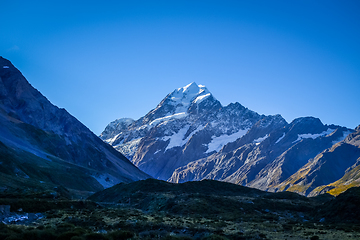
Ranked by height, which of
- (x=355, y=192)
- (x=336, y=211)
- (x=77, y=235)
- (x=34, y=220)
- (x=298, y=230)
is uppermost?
(x=355, y=192)

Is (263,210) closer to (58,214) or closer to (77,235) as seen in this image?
(58,214)

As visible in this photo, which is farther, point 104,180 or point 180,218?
point 104,180

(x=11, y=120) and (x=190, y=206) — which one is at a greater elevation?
(x=11, y=120)

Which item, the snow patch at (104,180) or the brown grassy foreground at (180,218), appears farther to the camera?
the snow patch at (104,180)

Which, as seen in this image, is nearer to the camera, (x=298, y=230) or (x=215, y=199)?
(x=298, y=230)

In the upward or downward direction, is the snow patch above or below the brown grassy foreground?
below

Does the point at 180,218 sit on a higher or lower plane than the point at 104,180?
higher

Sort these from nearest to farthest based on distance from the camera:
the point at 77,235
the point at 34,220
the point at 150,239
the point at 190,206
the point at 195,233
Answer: the point at 77,235
the point at 150,239
the point at 195,233
the point at 34,220
the point at 190,206

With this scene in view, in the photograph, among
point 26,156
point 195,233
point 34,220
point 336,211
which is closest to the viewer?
point 195,233

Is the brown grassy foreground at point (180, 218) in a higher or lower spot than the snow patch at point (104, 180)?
higher

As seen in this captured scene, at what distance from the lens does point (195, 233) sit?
38.2 metres

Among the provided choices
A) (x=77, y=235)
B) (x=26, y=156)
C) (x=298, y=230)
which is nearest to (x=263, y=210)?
(x=298, y=230)

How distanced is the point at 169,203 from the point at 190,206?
23.3 feet

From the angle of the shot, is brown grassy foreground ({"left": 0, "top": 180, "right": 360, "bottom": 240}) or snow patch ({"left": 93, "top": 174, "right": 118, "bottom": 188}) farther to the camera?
snow patch ({"left": 93, "top": 174, "right": 118, "bottom": 188})
